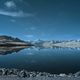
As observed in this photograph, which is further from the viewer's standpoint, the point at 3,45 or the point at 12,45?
the point at 12,45

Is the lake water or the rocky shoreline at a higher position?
the lake water

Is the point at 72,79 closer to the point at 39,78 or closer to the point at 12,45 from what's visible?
the point at 39,78

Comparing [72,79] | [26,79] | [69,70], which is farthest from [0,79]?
[69,70]

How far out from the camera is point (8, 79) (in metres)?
20.4

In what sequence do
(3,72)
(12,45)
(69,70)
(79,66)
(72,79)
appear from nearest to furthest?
(72,79), (3,72), (69,70), (79,66), (12,45)

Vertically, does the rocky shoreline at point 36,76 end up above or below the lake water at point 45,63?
below

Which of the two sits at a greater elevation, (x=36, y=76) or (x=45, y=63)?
(x=45, y=63)

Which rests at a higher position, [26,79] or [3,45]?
[3,45]

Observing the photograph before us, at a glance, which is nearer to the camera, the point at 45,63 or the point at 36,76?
the point at 36,76

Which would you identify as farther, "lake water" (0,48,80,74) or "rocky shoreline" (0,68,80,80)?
"lake water" (0,48,80,74)

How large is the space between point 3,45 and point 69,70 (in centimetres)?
7926

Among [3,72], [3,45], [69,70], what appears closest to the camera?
[3,72]

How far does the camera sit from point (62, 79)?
20141 mm

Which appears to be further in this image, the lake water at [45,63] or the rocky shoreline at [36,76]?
the lake water at [45,63]
